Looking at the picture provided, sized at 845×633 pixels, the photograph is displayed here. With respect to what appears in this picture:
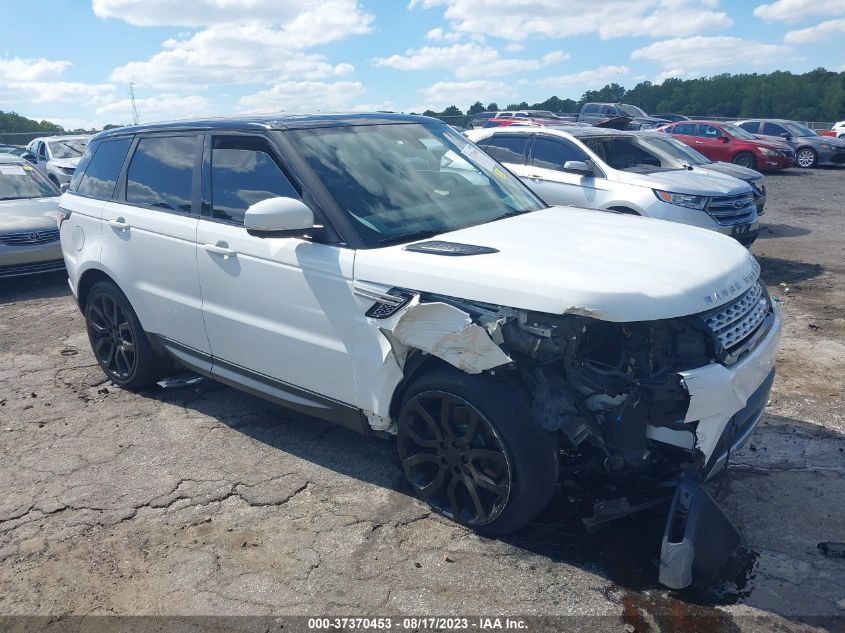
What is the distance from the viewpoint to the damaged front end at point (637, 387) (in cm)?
281

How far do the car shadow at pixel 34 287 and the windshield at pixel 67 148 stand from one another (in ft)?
26.1

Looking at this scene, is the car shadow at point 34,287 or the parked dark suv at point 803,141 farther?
the parked dark suv at point 803,141

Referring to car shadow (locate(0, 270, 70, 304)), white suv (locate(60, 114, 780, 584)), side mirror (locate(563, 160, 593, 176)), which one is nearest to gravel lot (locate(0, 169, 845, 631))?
white suv (locate(60, 114, 780, 584))

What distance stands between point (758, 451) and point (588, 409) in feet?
5.56

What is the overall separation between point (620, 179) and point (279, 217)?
6.27 m

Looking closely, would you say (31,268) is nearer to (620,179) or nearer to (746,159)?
(620,179)

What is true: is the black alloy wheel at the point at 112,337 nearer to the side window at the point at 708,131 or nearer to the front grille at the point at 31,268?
the front grille at the point at 31,268

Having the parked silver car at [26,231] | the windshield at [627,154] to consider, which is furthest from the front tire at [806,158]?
the parked silver car at [26,231]

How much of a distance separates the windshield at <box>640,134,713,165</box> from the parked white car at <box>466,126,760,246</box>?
1.88ft

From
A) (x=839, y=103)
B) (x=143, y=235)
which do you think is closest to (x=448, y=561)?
(x=143, y=235)

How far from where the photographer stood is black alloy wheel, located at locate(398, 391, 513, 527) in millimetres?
3109

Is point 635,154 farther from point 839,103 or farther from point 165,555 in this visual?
point 839,103

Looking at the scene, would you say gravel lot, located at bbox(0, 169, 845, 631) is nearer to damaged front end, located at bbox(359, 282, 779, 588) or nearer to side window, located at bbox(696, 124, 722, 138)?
damaged front end, located at bbox(359, 282, 779, 588)

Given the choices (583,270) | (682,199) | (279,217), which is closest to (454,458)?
(583,270)
